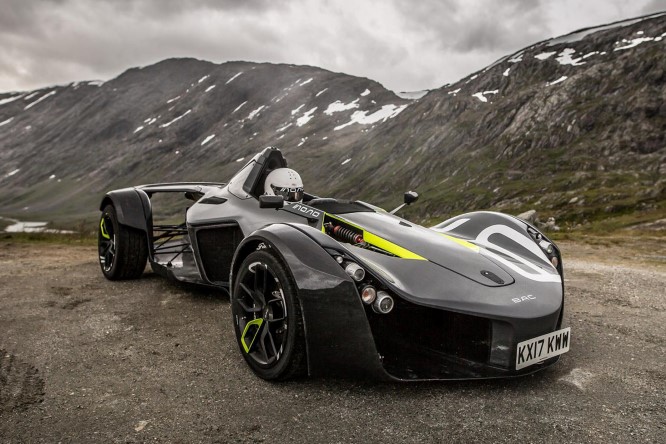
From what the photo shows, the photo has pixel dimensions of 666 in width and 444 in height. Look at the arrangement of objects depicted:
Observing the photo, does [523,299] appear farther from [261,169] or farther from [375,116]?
[375,116]

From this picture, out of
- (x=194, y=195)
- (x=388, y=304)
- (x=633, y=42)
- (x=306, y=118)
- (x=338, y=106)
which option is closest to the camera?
(x=388, y=304)

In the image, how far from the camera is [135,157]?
656ft

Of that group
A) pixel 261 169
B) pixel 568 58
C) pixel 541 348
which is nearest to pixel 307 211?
pixel 261 169

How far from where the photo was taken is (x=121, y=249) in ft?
24.8

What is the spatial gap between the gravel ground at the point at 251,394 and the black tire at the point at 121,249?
68.8 inches

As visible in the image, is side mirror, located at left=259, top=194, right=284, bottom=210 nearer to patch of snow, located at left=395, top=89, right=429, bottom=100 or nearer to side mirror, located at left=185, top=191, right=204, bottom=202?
side mirror, located at left=185, top=191, right=204, bottom=202

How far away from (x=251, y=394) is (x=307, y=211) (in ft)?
7.02

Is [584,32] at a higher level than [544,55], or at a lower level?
higher

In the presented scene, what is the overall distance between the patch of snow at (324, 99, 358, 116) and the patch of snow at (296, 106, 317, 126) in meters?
6.42

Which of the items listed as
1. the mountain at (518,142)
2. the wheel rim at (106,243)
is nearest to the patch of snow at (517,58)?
the mountain at (518,142)

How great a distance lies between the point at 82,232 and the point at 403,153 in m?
117

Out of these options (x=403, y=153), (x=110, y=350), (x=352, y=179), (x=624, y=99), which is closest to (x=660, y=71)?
(x=624, y=99)

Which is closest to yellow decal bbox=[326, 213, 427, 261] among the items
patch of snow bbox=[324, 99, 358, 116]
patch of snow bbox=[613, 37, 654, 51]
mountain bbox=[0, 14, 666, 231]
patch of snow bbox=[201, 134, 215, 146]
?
Answer: mountain bbox=[0, 14, 666, 231]

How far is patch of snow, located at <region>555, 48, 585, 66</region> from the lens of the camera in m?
118
